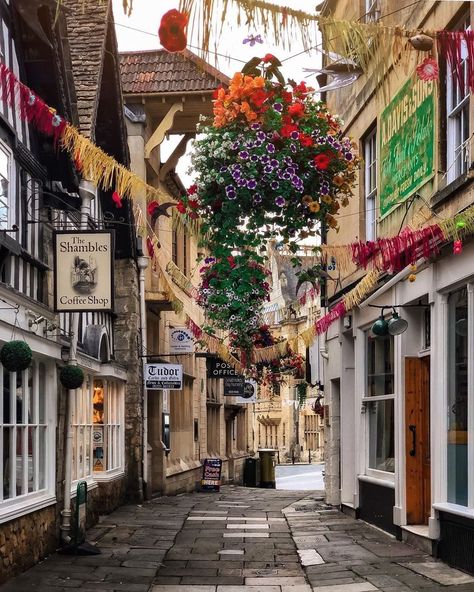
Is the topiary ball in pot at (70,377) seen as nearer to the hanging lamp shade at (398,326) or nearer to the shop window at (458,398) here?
the hanging lamp shade at (398,326)

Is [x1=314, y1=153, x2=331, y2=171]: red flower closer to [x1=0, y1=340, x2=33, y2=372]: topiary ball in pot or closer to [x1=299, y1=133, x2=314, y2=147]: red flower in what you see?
[x1=299, y1=133, x2=314, y2=147]: red flower

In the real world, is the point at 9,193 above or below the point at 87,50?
below

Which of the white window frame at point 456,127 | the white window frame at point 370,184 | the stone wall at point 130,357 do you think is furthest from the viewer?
the stone wall at point 130,357

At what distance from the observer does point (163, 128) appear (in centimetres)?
2152

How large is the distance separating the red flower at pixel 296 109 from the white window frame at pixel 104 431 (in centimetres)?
587

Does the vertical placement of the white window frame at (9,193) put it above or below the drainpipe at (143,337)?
above

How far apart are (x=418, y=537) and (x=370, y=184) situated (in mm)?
5503

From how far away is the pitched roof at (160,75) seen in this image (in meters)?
21.2

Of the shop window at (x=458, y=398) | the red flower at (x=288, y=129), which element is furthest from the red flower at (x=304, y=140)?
the shop window at (x=458, y=398)

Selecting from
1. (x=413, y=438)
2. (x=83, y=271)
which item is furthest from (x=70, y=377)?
(x=413, y=438)

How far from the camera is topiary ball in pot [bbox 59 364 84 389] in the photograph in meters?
12.0

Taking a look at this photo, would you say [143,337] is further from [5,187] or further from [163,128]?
[5,187]

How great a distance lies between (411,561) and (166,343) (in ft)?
48.5

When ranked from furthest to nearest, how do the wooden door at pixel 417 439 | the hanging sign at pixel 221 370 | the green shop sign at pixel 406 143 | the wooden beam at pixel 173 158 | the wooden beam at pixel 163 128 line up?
1. the hanging sign at pixel 221 370
2. the wooden beam at pixel 173 158
3. the wooden beam at pixel 163 128
4. the wooden door at pixel 417 439
5. the green shop sign at pixel 406 143
